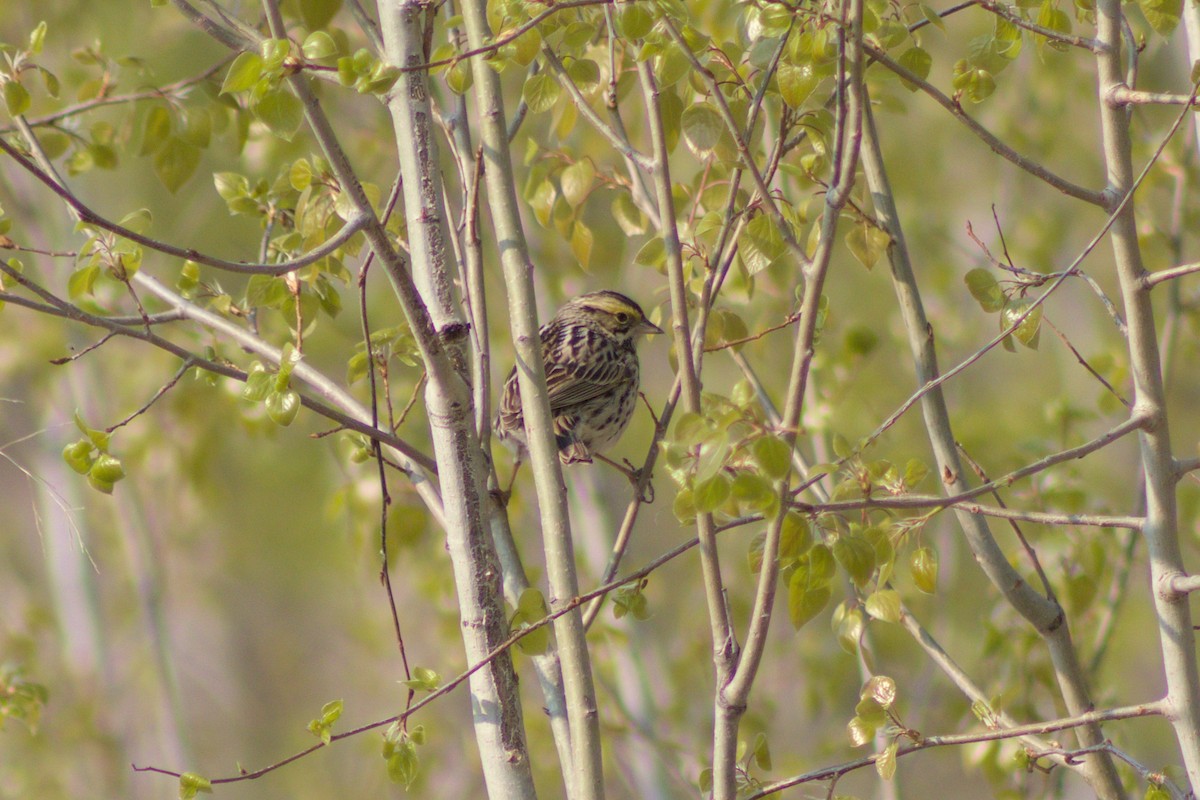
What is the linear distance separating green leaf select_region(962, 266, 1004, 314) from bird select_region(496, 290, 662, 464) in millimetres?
2431

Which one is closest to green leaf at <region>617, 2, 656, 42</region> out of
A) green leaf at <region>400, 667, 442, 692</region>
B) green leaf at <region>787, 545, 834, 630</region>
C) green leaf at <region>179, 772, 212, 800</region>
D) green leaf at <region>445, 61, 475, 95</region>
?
green leaf at <region>445, 61, 475, 95</region>

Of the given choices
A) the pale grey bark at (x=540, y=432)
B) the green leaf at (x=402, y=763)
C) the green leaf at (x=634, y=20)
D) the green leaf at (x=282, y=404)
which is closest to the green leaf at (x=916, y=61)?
the green leaf at (x=634, y=20)

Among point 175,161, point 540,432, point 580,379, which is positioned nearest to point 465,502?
point 540,432

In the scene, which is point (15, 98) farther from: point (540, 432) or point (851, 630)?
point (851, 630)

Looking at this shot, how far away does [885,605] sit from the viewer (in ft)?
7.11

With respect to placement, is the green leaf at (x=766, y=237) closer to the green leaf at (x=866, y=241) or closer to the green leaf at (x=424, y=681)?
the green leaf at (x=866, y=241)

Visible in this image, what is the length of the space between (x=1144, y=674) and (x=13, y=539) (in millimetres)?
9827

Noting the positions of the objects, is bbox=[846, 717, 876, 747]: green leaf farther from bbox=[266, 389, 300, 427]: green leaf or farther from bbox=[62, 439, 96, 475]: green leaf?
bbox=[62, 439, 96, 475]: green leaf

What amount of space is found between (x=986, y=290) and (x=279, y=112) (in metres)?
1.28

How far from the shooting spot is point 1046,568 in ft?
14.0

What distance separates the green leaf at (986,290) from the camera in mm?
2184

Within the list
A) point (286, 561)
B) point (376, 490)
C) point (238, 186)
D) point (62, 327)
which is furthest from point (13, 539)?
point (238, 186)

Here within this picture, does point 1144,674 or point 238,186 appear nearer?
point 238,186

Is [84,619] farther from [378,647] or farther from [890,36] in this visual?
[890,36]
